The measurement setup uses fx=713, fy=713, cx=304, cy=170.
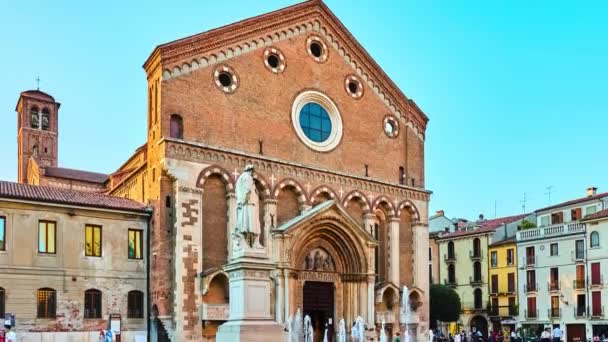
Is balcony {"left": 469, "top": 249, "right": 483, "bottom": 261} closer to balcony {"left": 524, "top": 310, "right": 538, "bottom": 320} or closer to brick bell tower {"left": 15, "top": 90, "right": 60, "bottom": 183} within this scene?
balcony {"left": 524, "top": 310, "right": 538, "bottom": 320}

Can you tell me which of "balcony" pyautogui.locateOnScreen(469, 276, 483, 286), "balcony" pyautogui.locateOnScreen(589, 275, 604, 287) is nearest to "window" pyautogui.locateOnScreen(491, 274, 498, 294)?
"balcony" pyautogui.locateOnScreen(469, 276, 483, 286)

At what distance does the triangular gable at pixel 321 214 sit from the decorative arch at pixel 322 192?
0.78 metres

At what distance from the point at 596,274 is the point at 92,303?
101 feet

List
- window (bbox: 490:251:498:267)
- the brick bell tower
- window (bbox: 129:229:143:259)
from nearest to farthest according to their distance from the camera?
window (bbox: 129:229:143:259) < window (bbox: 490:251:498:267) < the brick bell tower

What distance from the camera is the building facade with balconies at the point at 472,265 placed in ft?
172

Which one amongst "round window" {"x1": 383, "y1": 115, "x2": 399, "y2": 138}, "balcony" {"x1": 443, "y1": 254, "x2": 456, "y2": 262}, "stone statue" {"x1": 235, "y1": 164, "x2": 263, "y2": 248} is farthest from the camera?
"balcony" {"x1": 443, "y1": 254, "x2": 456, "y2": 262}

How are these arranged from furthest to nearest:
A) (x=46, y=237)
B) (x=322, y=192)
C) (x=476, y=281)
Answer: (x=476, y=281) < (x=322, y=192) < (x=46, y=237)

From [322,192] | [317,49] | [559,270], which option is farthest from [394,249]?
[559,270]

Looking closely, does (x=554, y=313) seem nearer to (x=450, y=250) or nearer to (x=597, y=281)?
(x=597, y=281)

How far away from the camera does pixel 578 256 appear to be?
1737 inches

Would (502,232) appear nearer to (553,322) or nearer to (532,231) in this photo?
(532,231)

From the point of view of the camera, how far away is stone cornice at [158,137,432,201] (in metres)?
26.6

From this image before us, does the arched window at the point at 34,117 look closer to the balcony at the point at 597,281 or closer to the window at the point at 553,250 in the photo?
the window at the point at 553,250

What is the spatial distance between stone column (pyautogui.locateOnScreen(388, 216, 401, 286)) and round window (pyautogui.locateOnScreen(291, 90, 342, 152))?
188 inches
